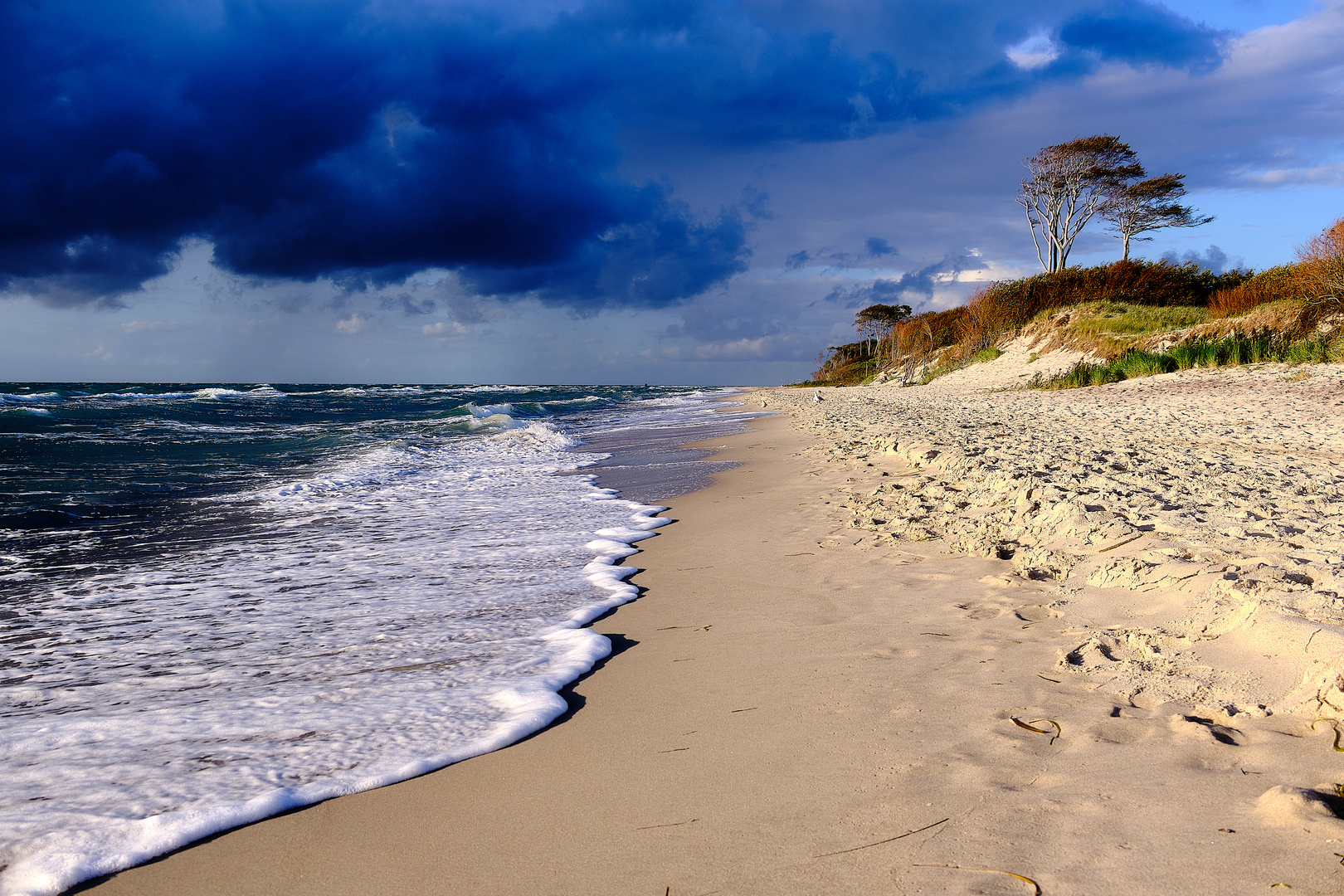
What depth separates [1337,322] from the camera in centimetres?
1420

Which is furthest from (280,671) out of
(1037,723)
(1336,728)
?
(1336,728)

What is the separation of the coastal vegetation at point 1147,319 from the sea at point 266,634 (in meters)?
14.0

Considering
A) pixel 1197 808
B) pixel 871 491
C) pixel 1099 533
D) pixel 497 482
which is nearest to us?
pixel 1197 808

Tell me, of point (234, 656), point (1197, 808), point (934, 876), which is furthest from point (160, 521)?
point (1197, 808)

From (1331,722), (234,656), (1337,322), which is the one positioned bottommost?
(234,656)

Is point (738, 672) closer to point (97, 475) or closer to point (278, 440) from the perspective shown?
point (97, 475)

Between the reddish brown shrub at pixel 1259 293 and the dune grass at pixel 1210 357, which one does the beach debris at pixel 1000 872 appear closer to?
the dune grass at pixel 1210 357

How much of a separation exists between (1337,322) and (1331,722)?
1774cm

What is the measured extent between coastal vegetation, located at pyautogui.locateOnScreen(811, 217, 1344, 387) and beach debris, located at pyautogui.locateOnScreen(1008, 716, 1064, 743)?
52.7 ft

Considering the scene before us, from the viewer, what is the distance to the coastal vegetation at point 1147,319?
1466cm

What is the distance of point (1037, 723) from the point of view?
211cm

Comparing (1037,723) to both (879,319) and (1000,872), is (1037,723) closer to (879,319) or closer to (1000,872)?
Result: (1000,872)

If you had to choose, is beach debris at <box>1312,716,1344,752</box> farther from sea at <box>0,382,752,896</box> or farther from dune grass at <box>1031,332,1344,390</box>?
dune grass at <box>1031,332,1344,390</box>

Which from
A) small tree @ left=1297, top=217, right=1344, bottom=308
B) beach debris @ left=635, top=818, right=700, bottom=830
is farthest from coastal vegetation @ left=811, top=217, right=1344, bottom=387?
beach debris @ left=635, top=818, right=700, bottom=830
